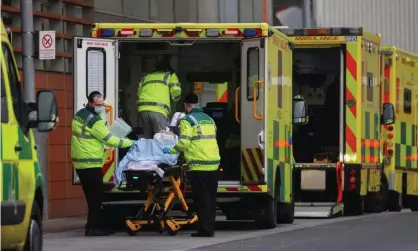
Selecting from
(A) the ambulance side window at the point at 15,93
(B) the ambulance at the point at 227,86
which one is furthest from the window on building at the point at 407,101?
(A) the ambulance side window at the point at 15,93

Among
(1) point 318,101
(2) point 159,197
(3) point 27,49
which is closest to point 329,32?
(1) point 318,101

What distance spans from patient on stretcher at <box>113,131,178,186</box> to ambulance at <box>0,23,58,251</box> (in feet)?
16.4

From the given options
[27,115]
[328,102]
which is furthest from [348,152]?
[27,115]

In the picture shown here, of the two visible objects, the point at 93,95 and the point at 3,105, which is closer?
the point at 3,105

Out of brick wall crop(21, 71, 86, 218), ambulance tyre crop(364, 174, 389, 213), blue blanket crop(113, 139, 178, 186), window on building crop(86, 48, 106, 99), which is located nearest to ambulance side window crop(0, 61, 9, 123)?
blue blanket crop(113, 139, 178, 186)

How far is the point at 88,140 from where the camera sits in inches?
633

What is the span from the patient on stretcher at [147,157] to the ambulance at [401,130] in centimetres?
798

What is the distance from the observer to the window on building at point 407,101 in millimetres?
25000

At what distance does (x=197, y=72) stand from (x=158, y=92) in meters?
1.62

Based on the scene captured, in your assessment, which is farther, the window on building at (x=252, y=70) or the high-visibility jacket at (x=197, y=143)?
the window on building at (x=252, y=70)

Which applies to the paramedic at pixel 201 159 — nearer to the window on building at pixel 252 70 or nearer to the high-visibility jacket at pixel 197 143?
the high-visibility jacket at pixel 197 143

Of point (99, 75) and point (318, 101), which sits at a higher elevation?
point (99, 75)

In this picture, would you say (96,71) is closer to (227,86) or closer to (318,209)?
(227,86)

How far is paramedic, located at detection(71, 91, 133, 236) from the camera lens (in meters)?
15.9
